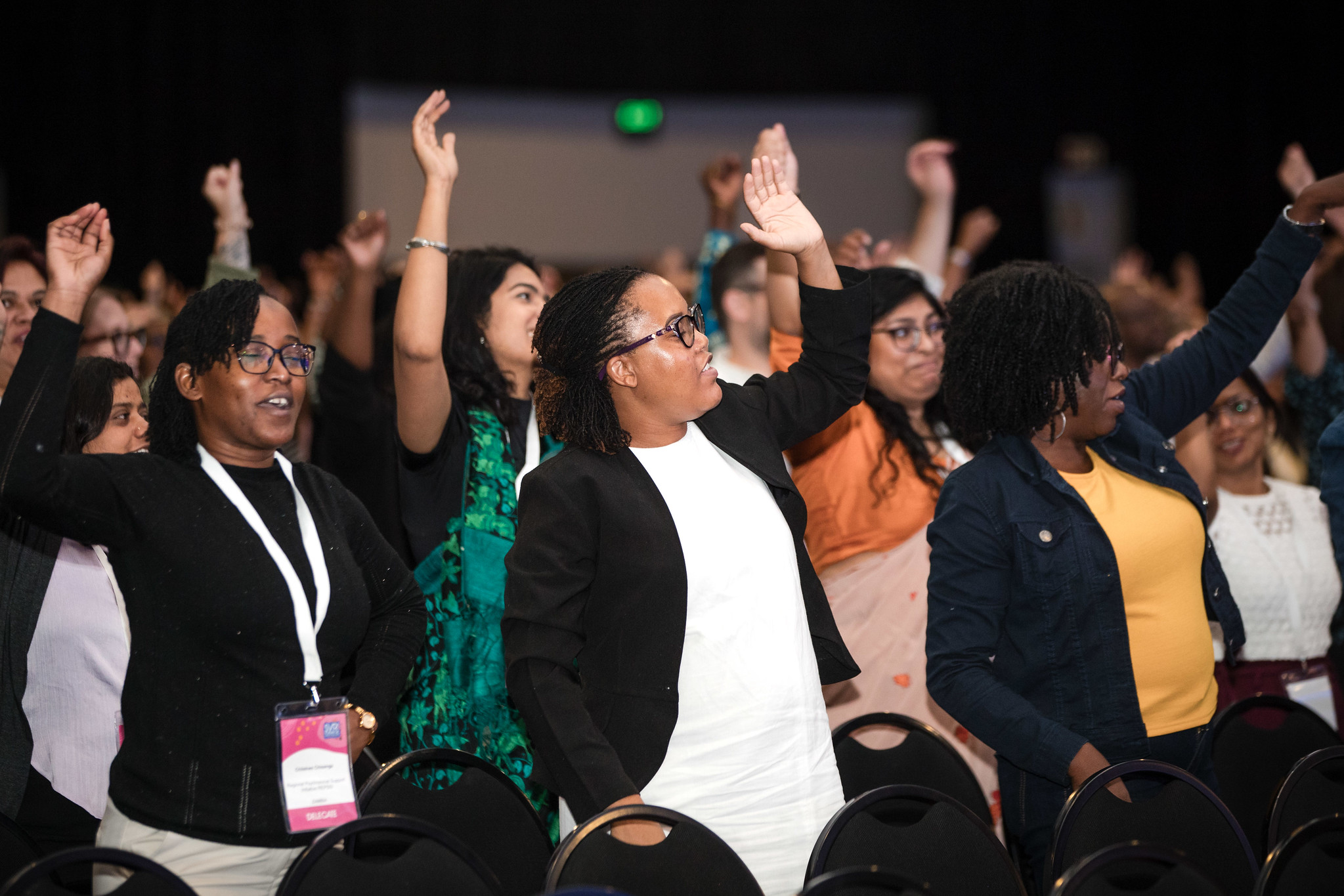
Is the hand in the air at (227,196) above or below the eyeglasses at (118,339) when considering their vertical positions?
above

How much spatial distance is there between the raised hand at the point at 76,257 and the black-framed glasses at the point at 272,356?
9.2 inches

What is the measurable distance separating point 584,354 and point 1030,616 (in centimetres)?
87

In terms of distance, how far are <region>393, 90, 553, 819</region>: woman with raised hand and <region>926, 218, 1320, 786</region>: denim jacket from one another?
2.85 feet

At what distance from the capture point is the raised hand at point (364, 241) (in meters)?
3.22

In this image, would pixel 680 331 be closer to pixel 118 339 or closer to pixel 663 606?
pixel 663 606

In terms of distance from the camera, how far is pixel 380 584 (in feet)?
6.76

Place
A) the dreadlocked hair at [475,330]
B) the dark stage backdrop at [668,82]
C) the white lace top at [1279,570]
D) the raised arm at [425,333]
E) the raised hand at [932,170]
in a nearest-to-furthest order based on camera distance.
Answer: the raised arm at [425,333] < the dreadlocked hair at [475,330] < the white lace top at [1279,570] < the raised hand at [932,170] < the dark stage backdrop at [668,82]

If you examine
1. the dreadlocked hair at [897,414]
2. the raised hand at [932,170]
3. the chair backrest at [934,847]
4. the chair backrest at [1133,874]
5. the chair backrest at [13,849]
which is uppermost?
the raised hand at [932,170]

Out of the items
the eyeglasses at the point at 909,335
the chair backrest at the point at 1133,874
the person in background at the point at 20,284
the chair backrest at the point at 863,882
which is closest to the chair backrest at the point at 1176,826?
the chair backrest at the point at 1133,874

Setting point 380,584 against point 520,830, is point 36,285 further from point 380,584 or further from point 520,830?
point 520,830

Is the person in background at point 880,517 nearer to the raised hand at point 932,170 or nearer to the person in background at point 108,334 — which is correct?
the raised hand at point 932,170

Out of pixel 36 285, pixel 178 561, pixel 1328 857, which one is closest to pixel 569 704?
pixel 178 561

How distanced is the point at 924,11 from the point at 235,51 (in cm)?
488

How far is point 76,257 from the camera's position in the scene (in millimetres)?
1720
